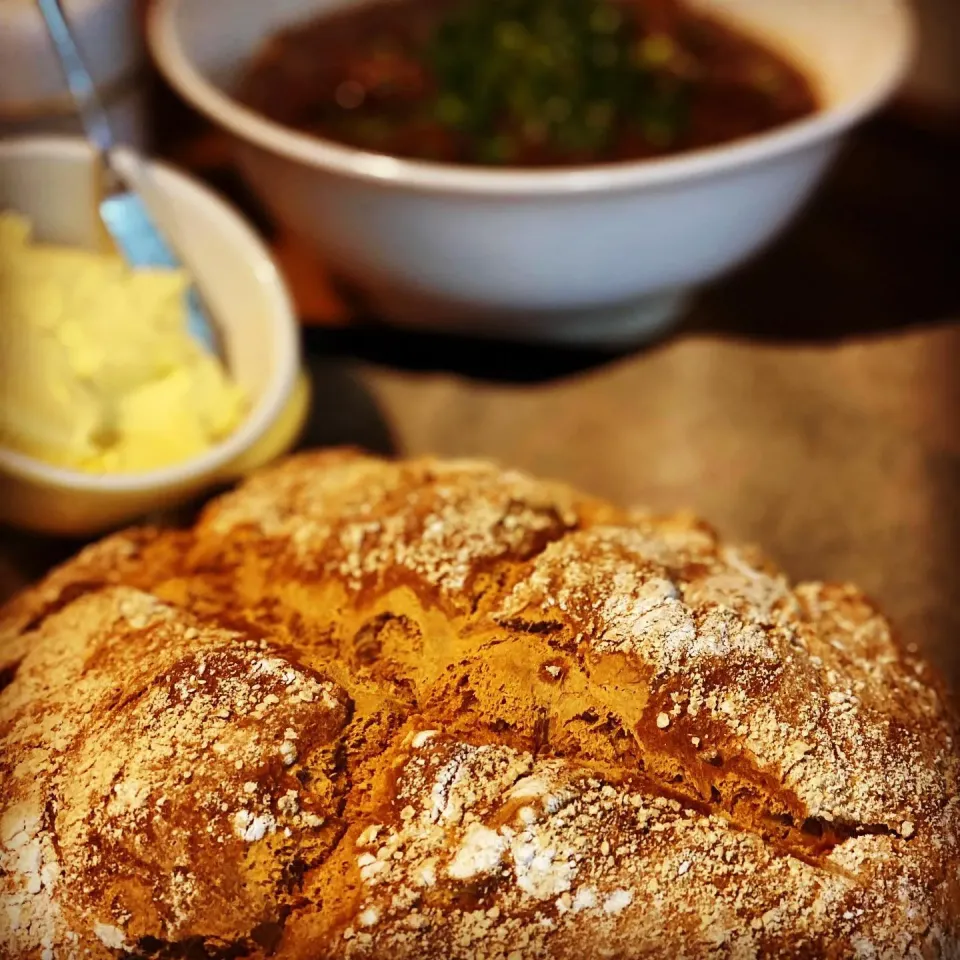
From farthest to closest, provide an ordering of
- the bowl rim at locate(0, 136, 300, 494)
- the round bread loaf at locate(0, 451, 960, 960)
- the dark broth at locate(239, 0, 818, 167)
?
the dark broth at locate(239, 0, 818, 167) < the bowl rim at locate(0, 136, 300, 494) < the round bread loaf at locate(0, 451, 960, 960)

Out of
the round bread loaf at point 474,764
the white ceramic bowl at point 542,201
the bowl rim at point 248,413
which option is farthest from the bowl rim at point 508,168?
the round bread loaf at point 474,764

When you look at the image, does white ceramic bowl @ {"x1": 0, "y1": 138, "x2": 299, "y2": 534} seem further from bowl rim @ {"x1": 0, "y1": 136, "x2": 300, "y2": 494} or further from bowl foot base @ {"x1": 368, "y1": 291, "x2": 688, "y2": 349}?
bowl foot base @ {"x1": 368, "y1": 291, "x2": 688, "y2": 349}

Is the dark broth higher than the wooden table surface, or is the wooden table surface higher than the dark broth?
the dark broth

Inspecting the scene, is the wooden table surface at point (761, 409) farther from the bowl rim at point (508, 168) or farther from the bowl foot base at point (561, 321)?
the bowl rim at point (508, 168)

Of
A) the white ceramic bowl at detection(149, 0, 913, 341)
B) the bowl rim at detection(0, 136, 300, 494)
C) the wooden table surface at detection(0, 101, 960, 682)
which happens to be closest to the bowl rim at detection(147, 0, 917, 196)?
the white ceramic bowl at detection(149, 0, 913, 341)

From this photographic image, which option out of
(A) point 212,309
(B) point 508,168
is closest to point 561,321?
(B) point 508,168

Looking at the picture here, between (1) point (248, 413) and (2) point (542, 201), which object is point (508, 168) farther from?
(1) point (248, 413)

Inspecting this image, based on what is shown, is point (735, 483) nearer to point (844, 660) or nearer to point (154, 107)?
point (844, 660)
